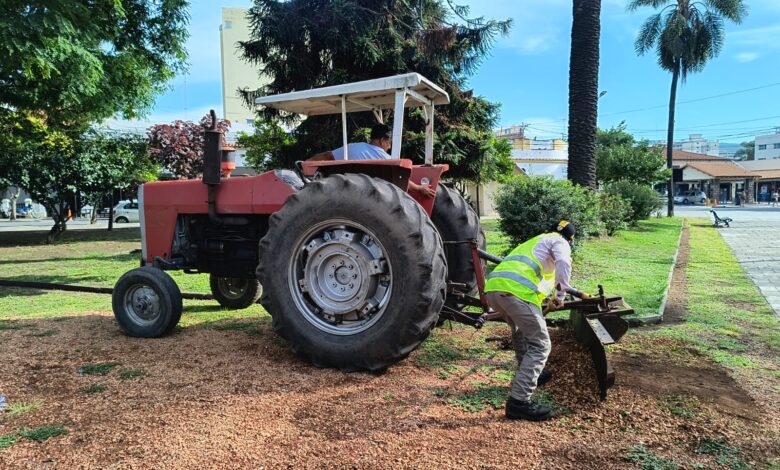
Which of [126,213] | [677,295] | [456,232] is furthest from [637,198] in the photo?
[126,213]

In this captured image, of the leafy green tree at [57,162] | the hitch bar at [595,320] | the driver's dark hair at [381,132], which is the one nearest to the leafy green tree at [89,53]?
the leafy green tree at [57,162]

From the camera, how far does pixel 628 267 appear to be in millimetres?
10570

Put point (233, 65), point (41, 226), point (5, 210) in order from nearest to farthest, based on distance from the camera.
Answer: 1. point (41, 226)
2. point (5, 210)
3. point (233, 65)

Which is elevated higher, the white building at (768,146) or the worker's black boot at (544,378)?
the white building at (768,146)

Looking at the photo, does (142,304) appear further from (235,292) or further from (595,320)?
(595,320)

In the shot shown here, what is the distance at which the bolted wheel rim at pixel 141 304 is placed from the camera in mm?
5473

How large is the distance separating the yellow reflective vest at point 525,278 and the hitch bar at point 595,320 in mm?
345

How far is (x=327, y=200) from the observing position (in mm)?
4418

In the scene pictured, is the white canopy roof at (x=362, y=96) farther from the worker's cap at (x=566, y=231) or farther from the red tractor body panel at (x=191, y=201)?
the worker's cap at (x=566, y=231)

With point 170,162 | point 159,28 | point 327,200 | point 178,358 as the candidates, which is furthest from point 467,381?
point 170,162

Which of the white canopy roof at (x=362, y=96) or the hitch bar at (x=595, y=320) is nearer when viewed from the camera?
the hitch bar at (x=595, y=320)

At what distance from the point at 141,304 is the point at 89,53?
6034mm

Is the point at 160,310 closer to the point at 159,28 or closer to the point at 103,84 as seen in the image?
the point at 103,84

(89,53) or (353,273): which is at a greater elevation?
(89,53)
